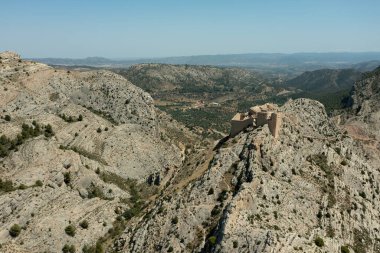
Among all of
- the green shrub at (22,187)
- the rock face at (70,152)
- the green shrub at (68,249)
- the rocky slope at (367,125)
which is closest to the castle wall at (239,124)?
the rock face at (70,152)

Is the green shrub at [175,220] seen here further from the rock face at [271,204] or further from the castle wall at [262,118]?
the castle wall at [262,118]

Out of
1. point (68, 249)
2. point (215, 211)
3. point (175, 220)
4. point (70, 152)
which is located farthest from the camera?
point (70, 152)

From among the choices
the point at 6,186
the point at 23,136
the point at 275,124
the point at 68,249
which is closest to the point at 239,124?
the point at 275,124

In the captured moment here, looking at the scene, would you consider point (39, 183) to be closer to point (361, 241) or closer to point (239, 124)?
point (239, 124)

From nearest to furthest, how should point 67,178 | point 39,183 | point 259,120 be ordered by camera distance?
1. point 39,183
2. point 259,120
3. point 67,178

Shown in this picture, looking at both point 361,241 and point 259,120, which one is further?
point 259,120
